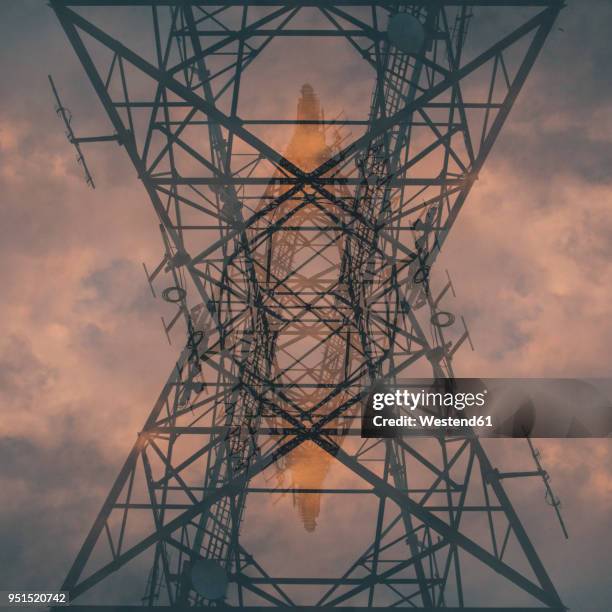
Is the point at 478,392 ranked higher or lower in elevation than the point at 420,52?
lower

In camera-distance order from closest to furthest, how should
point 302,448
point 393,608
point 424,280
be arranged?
point 393,608 < point 424,280 < point 302,448

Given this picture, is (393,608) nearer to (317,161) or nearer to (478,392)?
(478,392)

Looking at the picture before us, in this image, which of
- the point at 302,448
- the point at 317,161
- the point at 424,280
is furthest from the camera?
the point at 302,448

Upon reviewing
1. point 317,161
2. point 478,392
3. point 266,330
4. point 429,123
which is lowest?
point 478,392

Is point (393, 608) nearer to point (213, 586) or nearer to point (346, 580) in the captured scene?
point (346, 580)

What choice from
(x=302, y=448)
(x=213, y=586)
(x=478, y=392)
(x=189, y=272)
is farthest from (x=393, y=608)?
(x=302, y=448)

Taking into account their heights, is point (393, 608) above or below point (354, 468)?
below

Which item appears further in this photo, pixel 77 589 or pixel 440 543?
pixel 440 543

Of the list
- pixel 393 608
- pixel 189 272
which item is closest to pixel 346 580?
pixel 393 608

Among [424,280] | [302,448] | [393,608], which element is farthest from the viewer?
[302,448]
